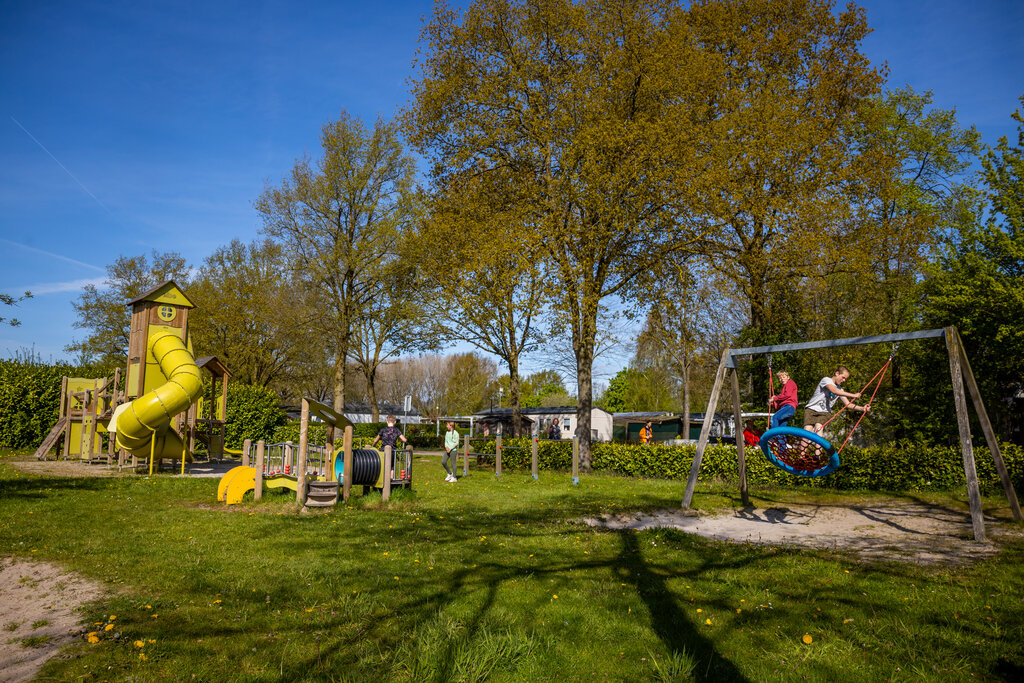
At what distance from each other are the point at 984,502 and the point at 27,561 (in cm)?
1626

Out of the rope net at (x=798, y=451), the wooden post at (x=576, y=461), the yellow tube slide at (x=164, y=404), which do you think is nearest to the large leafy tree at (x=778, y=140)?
the wooden post at (x=576, y=461)

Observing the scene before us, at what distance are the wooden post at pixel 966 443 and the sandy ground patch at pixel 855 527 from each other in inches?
12.0

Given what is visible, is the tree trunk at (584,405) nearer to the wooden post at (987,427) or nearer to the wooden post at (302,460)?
the wooden post at (302,460)

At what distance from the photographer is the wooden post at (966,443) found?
864cm

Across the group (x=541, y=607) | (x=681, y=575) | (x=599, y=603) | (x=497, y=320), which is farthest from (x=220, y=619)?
(x=497, y=320)

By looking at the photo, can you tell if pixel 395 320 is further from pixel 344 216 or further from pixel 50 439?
pixel 50 439

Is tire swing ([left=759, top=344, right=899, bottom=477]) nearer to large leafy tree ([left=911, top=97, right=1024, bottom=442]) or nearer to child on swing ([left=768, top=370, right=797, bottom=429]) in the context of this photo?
child on swing ([left=768, top=370, right=797, bottom=429])

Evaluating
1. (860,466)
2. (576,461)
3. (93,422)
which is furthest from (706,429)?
(93,422)

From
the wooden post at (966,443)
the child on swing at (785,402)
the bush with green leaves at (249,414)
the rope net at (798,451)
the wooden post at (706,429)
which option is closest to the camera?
the wooden post at (966,443)

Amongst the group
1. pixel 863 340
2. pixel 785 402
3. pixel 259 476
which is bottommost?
pixel 259 476

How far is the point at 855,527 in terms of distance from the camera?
10156 mm

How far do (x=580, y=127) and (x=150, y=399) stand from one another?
16.2m

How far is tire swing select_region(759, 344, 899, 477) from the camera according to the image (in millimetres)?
9281

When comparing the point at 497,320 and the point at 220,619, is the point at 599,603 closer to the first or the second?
the point at 220,619
